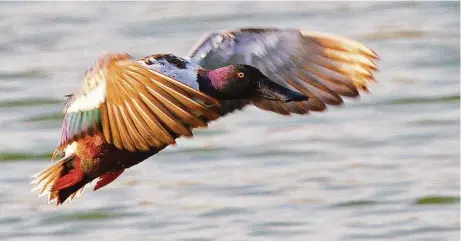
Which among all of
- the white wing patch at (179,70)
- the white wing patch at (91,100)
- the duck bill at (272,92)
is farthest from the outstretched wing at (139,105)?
the duck bill at (272,92)

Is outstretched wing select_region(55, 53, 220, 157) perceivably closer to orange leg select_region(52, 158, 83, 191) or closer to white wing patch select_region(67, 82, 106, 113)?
white wing patch select_region(67, 82, 106, 113)

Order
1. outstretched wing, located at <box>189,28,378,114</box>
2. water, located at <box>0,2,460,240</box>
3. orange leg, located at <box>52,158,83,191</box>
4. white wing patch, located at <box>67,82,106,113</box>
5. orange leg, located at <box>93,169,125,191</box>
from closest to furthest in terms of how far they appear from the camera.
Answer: white wing patch, located at <box>67,82,106,113</box> < orange leg, located at <box>52,158,83,191</box> < orange leg, located at <box>93,169,125,191</box> < outstretched wing, located at <box>189,28,378,114</box> < water, located at <box>0,2,460,240</box>

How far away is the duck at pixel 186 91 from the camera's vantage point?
6.19 metres

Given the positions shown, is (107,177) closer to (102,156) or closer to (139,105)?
(102,156)

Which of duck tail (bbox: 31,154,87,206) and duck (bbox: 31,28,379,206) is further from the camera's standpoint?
duck tail (bbox: 31,154,87,206)

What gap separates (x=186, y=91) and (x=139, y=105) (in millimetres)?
201

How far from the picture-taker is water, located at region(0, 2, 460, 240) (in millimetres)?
9625

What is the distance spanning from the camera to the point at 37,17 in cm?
1452

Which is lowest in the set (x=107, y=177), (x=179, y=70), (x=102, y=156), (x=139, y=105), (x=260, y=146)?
(x=260, y=146)

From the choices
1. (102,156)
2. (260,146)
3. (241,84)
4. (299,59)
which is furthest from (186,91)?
(260,146)

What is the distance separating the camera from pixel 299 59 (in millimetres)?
7523

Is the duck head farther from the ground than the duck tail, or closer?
farther from the ground

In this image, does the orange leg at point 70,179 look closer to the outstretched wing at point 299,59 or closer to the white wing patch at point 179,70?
the white wing patch at point 179,70

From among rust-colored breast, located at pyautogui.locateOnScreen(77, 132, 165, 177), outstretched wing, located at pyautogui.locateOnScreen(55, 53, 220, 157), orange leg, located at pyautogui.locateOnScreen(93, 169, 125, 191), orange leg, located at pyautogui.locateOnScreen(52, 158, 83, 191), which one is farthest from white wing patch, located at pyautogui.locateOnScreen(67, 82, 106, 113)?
orange leg, located at pyautogui.locateOnScreen(93, 169, 125, 191)
